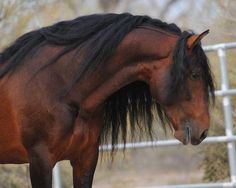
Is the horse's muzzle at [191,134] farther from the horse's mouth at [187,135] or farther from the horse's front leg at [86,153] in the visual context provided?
the horse's front leg at [86,153]

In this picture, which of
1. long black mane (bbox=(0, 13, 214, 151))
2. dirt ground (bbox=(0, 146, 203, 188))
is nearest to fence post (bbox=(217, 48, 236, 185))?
long black mane (bbox=(0, 13, 214, 151))

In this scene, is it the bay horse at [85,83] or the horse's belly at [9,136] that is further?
the horse's belly at [9,136]

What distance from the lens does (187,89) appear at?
4.50 metres

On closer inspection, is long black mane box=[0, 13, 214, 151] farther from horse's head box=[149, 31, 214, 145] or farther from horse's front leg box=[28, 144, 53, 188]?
horse's front leg box=[28, 144, 53, 188]

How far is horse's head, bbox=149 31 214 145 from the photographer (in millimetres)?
4461

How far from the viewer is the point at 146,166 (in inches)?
574

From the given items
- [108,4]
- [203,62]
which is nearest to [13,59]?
[203,62]

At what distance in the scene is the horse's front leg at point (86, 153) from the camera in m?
4.64

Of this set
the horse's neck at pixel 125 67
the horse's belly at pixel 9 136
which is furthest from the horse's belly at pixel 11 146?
the horse's neck at pixel 125 67

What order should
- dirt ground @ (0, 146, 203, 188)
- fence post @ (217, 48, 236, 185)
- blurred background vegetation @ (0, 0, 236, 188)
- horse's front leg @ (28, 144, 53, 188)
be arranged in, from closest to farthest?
horse's front leg @ (28, 144, 53, 188) → fence post @ (217, 48, 236, 185) → blurred background vegetation @ (0, 0, 236, 188) → dirt ground @ (0, 146, 203, 188)

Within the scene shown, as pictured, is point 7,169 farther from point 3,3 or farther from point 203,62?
point 203,62

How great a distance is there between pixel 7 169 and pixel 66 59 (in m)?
4.06

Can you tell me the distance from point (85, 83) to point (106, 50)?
253mm

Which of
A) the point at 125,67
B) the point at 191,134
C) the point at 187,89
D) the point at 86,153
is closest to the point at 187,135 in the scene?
the point at 191,134
